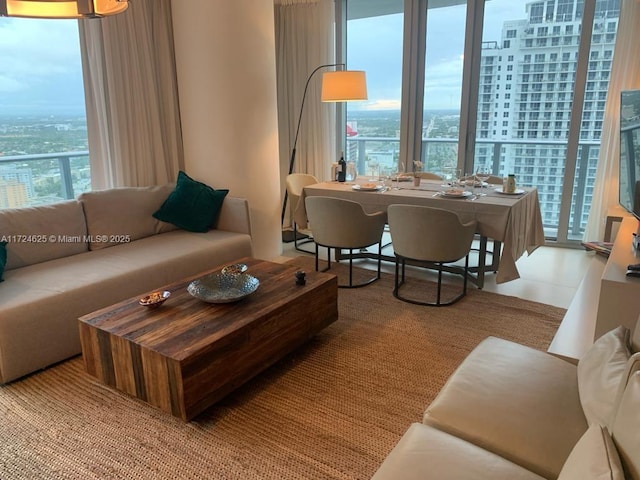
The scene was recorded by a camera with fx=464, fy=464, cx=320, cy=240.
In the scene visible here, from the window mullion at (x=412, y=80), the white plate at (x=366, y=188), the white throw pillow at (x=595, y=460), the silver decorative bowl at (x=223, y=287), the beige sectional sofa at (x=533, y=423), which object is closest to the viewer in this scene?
the white throw pillow at (x=595, y=460)

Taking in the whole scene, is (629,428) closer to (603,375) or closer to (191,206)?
(603,375)

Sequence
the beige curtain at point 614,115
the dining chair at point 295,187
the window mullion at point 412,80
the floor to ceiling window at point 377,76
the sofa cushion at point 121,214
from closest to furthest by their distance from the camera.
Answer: the sofa cushion at point 121,214, the beige curtain at point 614,115, the dining chair at point 295,187, the window mullion at point 412,80, the floor to ceiling window at point 377,76

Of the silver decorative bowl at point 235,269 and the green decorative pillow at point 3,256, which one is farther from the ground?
the green decorative pillow at point 3,256

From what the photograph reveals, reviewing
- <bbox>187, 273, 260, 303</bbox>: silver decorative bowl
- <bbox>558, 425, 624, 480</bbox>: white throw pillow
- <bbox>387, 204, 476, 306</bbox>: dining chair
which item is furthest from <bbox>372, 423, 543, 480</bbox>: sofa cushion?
<bbox>387, 204, 476, 306</bbox>: dining chair

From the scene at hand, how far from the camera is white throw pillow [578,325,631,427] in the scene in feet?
4.40

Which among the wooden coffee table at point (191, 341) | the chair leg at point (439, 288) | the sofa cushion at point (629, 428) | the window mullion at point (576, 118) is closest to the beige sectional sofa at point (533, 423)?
the sofa cushion at point (629, 428)

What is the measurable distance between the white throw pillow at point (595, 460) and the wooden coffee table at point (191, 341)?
1.45m

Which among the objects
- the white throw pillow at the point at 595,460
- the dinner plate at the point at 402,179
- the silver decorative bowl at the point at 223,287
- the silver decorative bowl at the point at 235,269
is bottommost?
the silver decorative bowl at the point at 223,287

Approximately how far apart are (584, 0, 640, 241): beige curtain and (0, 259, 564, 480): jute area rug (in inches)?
79.9

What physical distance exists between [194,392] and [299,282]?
94 cm

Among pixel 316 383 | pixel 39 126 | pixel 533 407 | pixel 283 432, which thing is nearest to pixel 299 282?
pixel 316 383

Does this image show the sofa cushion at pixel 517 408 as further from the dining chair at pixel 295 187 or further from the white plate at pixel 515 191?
the dining chair at pixel 295 187

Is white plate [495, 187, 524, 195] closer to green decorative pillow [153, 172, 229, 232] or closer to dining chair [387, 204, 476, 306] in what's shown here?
dining chair [387, 204, 476, 306]

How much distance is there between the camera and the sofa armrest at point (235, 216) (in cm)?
402
